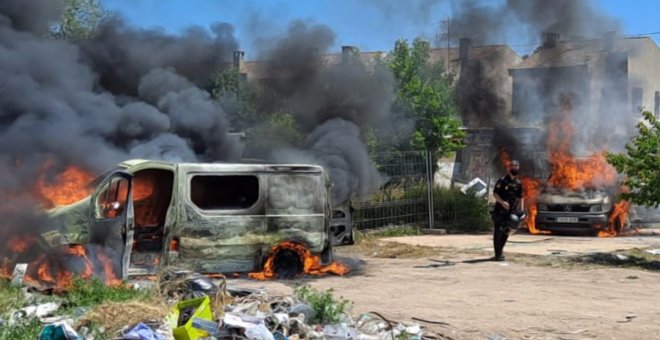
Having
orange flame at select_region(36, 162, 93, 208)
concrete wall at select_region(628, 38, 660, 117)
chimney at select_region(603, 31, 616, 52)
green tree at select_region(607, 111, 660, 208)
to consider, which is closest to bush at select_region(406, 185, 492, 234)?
green tree at select_region(607, 111, 660, 208)

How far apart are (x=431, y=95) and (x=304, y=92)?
9.44 meters

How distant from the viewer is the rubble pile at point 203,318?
229 inches

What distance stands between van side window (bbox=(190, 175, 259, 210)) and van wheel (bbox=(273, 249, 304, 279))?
871 mm

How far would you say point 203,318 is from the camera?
19.8 feet

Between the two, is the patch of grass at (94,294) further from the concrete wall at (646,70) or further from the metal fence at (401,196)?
the concrete wall at (646,70)

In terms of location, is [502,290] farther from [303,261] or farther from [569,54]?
[569,54]

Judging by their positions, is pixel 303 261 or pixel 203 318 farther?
pixel 303 261

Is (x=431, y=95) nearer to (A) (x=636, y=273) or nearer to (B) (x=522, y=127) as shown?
(B) (x=522, y=127)

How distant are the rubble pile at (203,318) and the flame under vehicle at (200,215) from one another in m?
1.82

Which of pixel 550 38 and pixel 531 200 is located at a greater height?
pixel 550 38

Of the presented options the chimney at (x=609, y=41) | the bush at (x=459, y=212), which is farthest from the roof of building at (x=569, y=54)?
the bush at (x=459, y=212)

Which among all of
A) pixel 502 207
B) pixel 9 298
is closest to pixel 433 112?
pixel 502 207

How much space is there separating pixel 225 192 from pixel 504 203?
4.79m

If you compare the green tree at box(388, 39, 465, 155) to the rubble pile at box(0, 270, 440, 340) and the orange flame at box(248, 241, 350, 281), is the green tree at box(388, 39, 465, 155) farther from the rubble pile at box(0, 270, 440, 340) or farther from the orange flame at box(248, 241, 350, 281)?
the rubble pile at box(0, 270, 440, 340)
